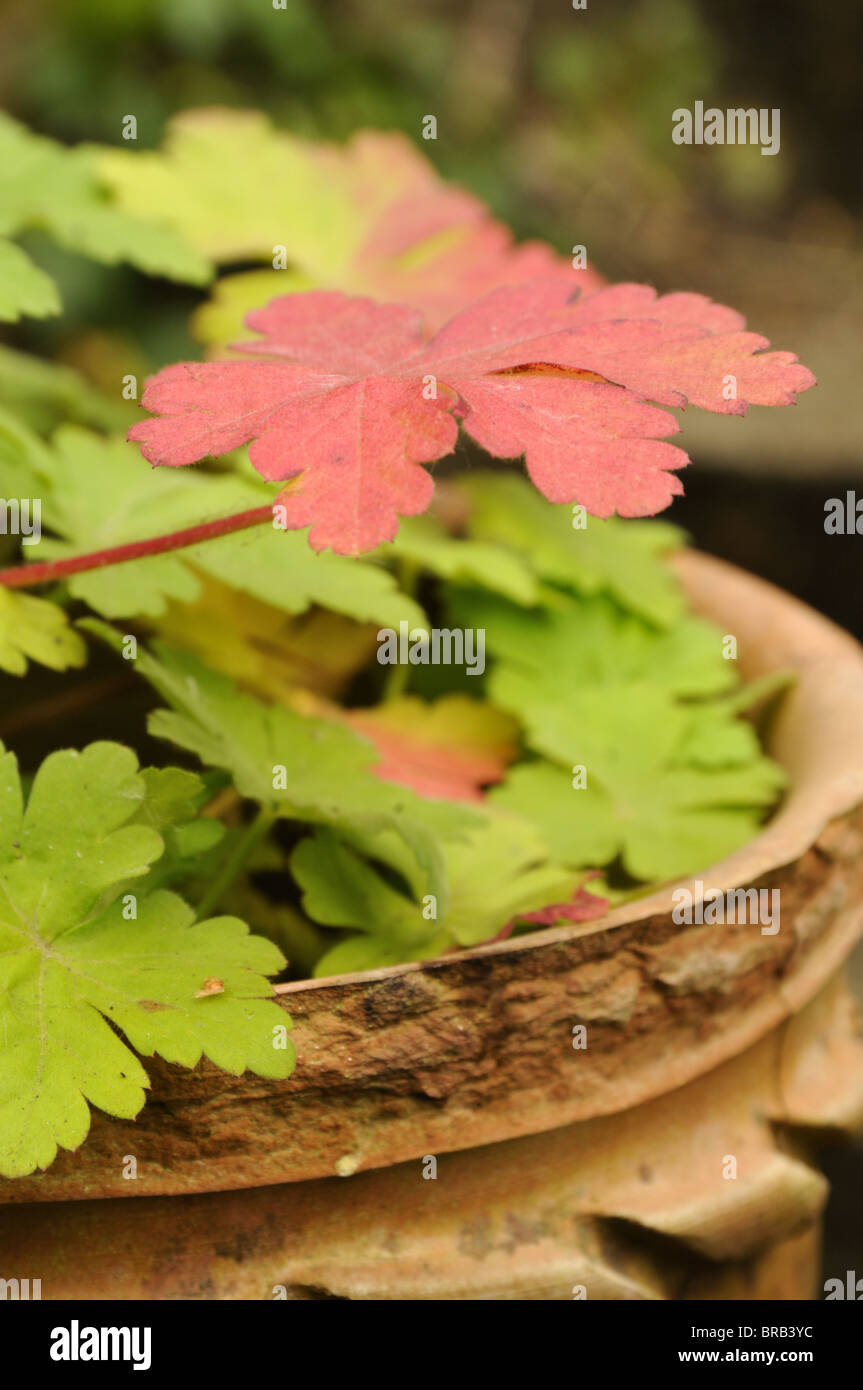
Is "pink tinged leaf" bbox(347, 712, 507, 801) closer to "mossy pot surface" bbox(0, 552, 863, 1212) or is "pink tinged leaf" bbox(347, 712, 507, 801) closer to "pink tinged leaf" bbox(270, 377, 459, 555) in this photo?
"mossy pot surface" bbox(0, 552, 863, 1212)

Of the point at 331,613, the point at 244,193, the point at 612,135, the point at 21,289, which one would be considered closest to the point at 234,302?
the point at 244,193

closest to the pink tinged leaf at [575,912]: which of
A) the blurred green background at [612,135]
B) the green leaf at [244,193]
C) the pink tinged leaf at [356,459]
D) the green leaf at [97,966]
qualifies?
the green leaf at [97,966]

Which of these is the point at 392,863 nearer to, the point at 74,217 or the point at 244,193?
the point at 74,217

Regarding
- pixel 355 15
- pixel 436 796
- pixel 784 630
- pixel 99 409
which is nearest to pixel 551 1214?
pixel 436 796

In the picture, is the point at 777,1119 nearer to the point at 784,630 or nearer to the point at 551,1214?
the point at 551,1214

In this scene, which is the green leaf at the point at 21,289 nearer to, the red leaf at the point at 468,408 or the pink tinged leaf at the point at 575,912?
the red leaf at the point at 468,408

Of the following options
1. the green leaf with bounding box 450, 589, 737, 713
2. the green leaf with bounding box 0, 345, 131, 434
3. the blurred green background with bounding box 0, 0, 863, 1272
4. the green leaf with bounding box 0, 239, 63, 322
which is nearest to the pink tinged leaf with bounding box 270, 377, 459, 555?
the green leaf with bounding box 0, 239, 63, 322

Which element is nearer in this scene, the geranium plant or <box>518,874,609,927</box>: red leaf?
the geranium plant
